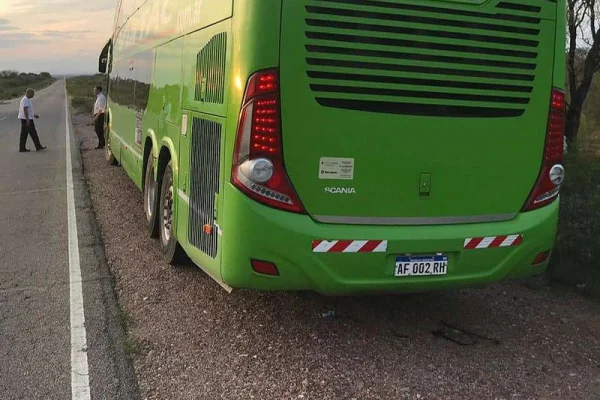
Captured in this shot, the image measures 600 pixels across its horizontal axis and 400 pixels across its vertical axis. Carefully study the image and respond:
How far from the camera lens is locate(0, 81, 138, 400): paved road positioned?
393cm

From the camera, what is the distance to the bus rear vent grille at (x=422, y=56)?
3906 millimetres

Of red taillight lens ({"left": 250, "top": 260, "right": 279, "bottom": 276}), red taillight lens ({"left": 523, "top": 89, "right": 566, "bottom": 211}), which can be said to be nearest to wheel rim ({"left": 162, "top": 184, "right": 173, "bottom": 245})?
red taillight lens ({"left": 250, "top": 260, "right": 279, "bottom": 276})

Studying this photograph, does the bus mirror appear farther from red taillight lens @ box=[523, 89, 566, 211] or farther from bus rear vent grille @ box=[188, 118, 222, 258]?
red taillight lens @ box=[523, 89, 566, 211]

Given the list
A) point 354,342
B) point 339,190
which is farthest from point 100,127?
point 339,190

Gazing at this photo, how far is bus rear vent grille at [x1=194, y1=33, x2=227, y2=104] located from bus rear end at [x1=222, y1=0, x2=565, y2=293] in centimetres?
51

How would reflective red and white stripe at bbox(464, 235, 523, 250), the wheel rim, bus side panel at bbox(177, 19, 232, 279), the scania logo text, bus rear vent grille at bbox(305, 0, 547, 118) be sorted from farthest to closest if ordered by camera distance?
1. the wheel rim
2. reflective red and white stripe at bbox(464, 235, 523, 250)
3. bus side panel at bbox(177, 19, 232, 279)
4. the scania logo text
5. bus rear vent grille at bbox(305, 0, 547, 118)

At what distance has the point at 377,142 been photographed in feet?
13.4

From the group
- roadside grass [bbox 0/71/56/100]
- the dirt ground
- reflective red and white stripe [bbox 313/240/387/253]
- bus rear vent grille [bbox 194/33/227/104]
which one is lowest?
roadside grass [bbox 0/71/56/100]

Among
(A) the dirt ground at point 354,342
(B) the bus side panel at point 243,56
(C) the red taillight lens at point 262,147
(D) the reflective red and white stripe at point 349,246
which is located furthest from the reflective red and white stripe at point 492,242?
(B) the bus side panel at point 243,56

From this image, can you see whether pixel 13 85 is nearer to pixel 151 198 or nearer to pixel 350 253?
pixel 151 198

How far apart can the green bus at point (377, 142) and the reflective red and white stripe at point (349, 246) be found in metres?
0.01

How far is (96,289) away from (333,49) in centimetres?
318

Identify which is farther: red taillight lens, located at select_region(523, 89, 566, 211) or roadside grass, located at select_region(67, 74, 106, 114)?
roadside grass, located at select_region(67, 74, 106, 114)

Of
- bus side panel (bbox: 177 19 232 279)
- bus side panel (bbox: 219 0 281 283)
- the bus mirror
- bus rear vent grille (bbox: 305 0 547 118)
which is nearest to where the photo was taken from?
bus side panel (bbox: 219 0 281 283)
